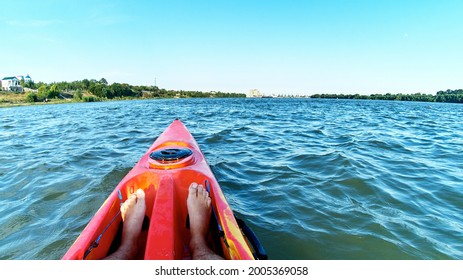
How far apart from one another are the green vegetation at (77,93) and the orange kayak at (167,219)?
52455 mm

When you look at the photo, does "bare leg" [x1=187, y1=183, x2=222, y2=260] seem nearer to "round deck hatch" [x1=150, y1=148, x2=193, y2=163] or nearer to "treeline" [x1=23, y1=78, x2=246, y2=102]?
"round deck hatch" [x1=150, y1=148, x2=193, y2=163]

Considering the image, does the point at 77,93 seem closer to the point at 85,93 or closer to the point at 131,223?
the point at 85,93

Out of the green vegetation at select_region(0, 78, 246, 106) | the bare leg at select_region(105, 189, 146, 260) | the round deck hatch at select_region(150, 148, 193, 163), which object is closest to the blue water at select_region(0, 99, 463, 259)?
the bare leg at select_region(105, 189, 146, 260)

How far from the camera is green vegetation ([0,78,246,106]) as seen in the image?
49.6 meters

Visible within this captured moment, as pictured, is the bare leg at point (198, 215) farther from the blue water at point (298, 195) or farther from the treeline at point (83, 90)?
the treeline at point (83, 90)

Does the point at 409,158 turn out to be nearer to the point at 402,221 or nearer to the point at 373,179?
the point at 373,179

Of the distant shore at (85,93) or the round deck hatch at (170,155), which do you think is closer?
the round deck hatch at (170,155)

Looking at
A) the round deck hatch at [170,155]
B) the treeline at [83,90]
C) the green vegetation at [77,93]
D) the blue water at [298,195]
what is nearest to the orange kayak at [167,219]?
the round deck hatch at [170,155]

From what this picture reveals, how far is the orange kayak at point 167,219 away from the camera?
202cm

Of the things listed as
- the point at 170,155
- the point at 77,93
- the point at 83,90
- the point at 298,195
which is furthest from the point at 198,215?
the point at 83,90

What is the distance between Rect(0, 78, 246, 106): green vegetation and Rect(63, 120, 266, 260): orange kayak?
52.5 m

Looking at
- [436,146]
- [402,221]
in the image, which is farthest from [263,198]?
[436,146]

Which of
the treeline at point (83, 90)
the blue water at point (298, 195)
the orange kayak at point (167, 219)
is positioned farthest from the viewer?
the treeline at point (83, 90)
